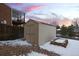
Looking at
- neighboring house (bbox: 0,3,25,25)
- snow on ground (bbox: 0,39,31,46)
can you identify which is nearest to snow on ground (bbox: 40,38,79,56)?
snow on ground (bbox: 0,39,31,46)

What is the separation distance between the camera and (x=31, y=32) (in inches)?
90.4

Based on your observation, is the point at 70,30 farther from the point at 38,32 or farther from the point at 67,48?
the point at 38,32

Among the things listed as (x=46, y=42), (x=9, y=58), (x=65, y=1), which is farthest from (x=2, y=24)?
(x=65, y=1)

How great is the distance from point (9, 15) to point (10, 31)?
20 cm

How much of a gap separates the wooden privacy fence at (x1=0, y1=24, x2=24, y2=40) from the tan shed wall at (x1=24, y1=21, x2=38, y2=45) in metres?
0.06

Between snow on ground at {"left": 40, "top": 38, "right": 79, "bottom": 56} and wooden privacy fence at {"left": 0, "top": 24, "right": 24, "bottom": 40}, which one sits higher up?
wooden privacy fence at {"left": 0, "top": 24, "right": 24, "bottom": 40}

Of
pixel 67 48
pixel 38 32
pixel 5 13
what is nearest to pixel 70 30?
pixel 67 48

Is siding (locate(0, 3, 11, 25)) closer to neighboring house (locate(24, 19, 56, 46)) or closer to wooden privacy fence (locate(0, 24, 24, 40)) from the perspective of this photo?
wooden privacy fence (locate(0, 24, 24, 40))

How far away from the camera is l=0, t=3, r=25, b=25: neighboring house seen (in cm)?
227

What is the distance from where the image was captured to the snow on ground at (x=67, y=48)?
2232 mm

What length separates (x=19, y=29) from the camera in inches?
89.7

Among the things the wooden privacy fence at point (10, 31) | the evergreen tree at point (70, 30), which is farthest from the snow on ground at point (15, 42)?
the evergreen tree at point (70, 30)

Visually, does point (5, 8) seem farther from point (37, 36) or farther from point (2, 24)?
point (37, 36)

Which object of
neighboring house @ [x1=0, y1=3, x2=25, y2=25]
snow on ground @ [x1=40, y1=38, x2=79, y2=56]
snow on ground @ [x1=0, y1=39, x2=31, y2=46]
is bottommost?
snow on ground @ [x1=40, y1=38, x2=79, y2=56]
